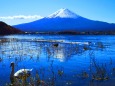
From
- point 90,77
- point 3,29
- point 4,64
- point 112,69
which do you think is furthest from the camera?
point 3,29

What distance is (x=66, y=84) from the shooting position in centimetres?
1497

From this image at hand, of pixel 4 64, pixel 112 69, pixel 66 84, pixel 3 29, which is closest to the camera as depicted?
pixel 66 84

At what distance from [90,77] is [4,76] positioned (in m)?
4.50

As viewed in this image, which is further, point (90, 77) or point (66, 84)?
point (90, 77)

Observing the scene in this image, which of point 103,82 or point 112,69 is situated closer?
point 103,82

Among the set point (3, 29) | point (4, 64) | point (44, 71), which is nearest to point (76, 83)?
point (44, 71)

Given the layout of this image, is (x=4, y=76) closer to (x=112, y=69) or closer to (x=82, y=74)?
(x=82, y=74)

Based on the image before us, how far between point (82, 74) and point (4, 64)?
22.8 ft

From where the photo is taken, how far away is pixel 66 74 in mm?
17562

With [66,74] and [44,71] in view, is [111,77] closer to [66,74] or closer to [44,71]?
[66,74]

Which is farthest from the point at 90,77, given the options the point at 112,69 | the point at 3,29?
the point at 3,29

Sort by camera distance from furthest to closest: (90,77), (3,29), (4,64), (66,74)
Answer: (3,29)
(4,64)
(66,74)
(90,77)

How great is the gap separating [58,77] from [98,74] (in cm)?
204

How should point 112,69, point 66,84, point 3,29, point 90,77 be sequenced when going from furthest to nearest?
point 3,29 → point 112,69 → point 90,77 → point 66,84
